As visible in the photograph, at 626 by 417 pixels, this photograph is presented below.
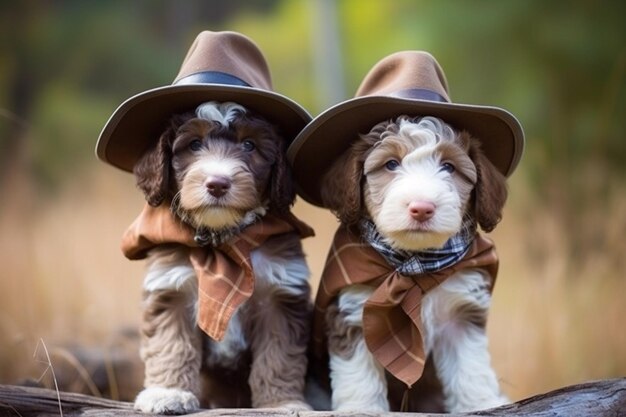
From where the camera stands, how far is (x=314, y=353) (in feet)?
15.5

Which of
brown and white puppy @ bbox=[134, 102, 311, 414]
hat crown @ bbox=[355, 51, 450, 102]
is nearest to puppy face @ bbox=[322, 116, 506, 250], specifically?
hat crown @ bbox=[355, 51, 450, 102]

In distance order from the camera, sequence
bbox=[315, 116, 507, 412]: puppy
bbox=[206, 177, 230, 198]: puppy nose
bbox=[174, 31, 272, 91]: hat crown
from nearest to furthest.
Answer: bbox=[206, 177, 230, 198]: puppy nose < bbox=[315, 116, 507, 412]: puppy < bbox=[174, 31, 272, 91]: hat crown

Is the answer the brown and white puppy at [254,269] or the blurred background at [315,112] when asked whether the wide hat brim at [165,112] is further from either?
the blurred background at [315,112]

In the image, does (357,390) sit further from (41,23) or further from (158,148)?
(41,23)

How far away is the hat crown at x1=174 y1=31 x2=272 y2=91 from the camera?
453 cm

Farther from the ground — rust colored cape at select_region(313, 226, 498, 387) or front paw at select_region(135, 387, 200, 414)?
rust colored cape at select_region(313, 226, 498, 387)

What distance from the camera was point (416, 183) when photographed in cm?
397

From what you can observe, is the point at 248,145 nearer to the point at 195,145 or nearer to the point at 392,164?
the point at 195,145

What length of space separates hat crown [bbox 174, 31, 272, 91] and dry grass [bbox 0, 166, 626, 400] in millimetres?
3024

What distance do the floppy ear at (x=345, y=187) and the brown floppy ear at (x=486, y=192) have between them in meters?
0.59

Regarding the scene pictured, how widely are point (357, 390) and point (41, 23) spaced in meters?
6.48

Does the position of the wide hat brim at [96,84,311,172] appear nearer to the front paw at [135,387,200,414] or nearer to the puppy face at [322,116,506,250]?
the puppy face at [322,116,506,250]

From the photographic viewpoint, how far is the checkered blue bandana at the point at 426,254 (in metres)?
4.20

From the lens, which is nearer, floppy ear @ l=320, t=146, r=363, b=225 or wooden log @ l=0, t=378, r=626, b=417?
wooden log @ l=0, t=378, r=626, b=417
